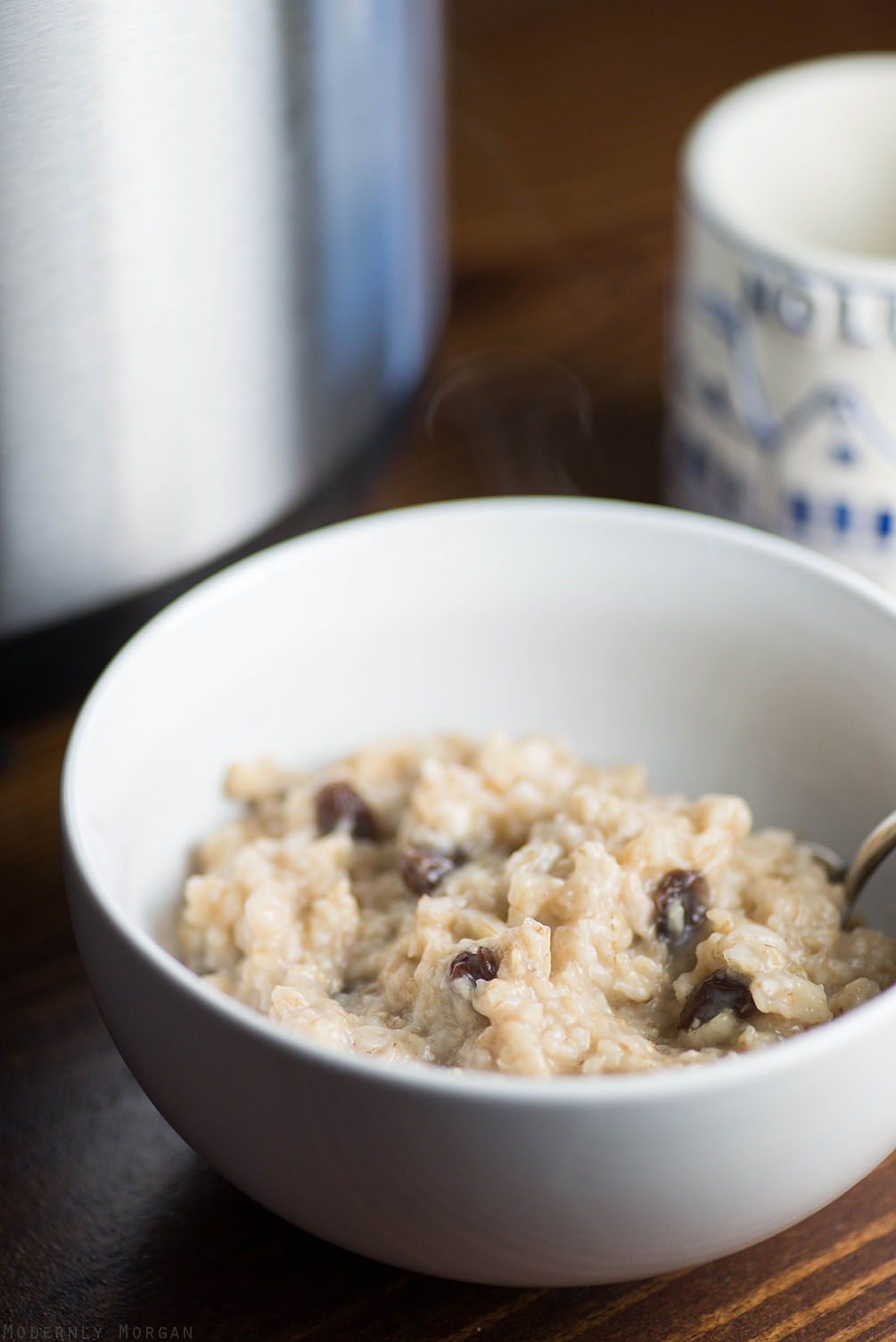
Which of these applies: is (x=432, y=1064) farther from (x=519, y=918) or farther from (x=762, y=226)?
(x=762, y=226)

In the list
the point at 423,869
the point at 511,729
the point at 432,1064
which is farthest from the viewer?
the point at 511,729

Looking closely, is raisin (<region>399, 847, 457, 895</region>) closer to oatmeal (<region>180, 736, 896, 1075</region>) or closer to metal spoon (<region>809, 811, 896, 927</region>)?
oatmeal (<region>180, 736, 896, 1075</region>)

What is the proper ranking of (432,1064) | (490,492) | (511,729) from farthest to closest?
(490,492) → (511,729) → (432,1064)

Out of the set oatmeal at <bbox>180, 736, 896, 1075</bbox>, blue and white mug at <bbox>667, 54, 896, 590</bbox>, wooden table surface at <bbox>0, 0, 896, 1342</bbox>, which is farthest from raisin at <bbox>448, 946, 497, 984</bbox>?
blue and white mug at <bbox>667, 54, 896, 590</bbox>

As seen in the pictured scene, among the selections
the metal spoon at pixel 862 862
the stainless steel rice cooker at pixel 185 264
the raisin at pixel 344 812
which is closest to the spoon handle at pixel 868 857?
the metal spoon at pixel 862 862

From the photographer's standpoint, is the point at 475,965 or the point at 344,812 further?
the point at 344,812

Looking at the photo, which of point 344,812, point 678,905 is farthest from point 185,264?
point 678,905
